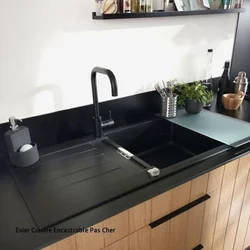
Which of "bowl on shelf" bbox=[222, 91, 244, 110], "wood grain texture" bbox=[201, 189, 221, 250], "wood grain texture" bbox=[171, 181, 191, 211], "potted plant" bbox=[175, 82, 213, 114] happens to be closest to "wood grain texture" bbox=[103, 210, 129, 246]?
"wood grain texture" bbox=[171, 181, 191, 211]

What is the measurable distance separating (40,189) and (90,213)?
25cm

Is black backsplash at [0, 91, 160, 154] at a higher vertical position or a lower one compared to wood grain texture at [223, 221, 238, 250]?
higher

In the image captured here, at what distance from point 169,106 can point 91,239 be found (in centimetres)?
91

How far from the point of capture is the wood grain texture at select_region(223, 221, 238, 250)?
1371mm

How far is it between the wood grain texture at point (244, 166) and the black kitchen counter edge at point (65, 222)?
45 millimetres

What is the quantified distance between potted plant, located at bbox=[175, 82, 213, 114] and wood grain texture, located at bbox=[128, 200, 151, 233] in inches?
31.9

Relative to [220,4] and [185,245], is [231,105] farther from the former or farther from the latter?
[185,245]

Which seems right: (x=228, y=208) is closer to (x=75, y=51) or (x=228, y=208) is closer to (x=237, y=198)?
(x=237, y=198)

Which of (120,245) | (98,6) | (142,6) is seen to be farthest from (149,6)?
(120,245)

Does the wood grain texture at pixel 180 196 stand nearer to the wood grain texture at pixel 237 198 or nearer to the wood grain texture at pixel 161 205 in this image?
the wood grain texture at pixel 161 205

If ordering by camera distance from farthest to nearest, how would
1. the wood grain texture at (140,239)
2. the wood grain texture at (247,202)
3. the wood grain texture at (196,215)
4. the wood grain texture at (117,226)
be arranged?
the wood grain texture at (247,202) < the wood grain texture at (196,215) < the wood grain texture at (140,239) < the wood grain texture at (117,226)

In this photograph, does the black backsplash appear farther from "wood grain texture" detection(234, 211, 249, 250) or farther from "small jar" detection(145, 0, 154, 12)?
"wood grain texture" detection(234, 211, 249, 250)

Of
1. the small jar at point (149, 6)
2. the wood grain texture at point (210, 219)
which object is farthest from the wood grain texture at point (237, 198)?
the small jar at point (149, 6)

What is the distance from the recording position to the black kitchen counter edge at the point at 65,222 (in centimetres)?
75
